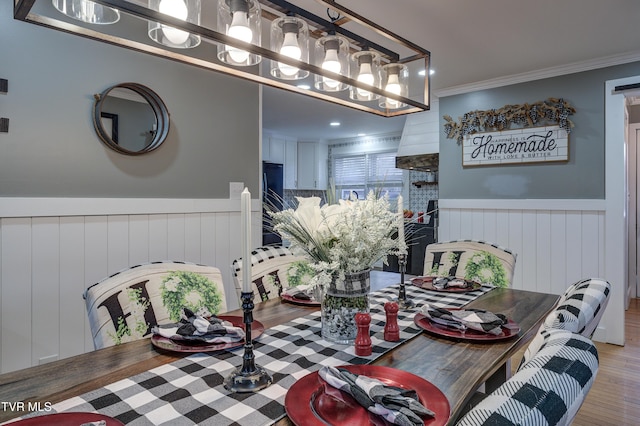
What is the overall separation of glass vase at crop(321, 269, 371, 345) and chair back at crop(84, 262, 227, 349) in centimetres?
44

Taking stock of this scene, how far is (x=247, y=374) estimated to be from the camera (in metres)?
0.88

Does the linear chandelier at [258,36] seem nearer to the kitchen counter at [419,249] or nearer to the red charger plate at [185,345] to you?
the red charger plate at [185,345]

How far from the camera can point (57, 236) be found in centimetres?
197

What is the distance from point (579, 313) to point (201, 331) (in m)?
0.96

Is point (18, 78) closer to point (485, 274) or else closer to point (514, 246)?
point (485, 274)

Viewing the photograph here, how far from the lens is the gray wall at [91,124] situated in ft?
6.03

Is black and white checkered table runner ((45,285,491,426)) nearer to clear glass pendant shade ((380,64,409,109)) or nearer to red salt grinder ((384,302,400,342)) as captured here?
red salt grinder ((384,302,400,342))

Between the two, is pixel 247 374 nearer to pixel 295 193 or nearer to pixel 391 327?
pixel 391 327

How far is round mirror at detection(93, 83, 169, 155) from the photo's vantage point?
2113 millimetres

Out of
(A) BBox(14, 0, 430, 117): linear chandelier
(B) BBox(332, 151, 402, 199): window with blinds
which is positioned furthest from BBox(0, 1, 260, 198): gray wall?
(B) BBox(332, 151, 402, 199): window with blinds

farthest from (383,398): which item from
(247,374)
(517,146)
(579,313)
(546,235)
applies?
(517,146)

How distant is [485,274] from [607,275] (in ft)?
5.49

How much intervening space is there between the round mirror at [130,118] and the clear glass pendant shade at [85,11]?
1.16 m

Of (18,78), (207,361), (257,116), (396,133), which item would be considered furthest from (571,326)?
(396,133)
